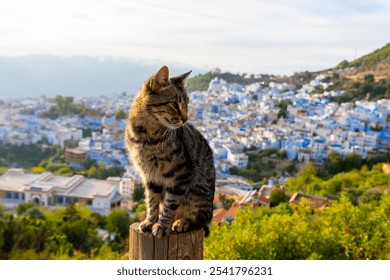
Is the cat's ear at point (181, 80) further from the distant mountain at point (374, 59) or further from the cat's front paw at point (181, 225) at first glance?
the distant mountain at point (374, 59)

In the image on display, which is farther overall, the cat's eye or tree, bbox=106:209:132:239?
tree, bbox=106:209:132:239

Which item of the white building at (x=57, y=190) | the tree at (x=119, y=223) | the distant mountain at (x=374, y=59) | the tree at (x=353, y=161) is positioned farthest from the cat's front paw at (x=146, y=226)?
the distant mountain at (x=374, y=59)

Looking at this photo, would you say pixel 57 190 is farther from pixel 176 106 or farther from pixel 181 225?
pixel 176 106

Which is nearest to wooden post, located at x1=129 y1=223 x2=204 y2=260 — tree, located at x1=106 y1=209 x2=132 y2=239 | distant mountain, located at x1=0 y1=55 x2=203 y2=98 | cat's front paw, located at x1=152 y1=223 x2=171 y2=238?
cat's front paw, located at x1=152 y1=223 x2=171 y2=238

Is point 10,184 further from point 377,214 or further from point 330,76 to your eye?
point 330,76

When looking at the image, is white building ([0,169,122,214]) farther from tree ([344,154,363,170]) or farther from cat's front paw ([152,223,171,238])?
cat's front paw ([152,223,171,238])

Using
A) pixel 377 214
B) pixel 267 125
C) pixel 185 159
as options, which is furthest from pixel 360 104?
pixel 185 159
